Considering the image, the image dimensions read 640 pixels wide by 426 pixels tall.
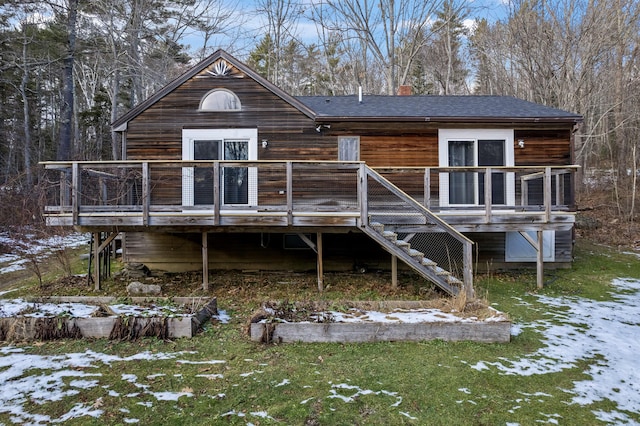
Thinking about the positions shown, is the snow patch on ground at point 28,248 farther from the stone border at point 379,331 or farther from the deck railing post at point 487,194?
the deck railing post at point 487,194

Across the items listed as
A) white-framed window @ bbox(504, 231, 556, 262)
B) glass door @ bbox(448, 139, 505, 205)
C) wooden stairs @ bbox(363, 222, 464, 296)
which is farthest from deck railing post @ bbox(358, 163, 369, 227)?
white-framed window @ bbox(504, 231, 556, 262)

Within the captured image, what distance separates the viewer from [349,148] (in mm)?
10258

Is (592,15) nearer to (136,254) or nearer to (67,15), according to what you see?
(136,254)

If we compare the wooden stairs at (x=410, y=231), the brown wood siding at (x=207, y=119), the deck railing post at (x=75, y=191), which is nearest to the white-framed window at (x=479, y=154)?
the wooden stairs at (x=410, y=231)

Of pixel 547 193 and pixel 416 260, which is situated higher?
pixel 547 193

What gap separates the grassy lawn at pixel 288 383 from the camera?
12.1 ft

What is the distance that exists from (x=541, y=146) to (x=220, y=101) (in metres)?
8.23

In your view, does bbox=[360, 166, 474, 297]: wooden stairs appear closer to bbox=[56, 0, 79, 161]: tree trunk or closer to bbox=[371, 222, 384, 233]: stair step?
bbox=[371, 222, 384, 233]: stair step

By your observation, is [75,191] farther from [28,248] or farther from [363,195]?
[28,248]

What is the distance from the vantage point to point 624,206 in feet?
61.0

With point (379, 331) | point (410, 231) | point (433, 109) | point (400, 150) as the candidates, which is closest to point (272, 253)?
point (410, 231)

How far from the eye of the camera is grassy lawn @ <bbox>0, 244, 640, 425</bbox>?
3.70 meters

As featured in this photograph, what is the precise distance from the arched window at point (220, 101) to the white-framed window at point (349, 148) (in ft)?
8.83

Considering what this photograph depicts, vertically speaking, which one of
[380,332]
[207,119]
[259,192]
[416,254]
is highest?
[207,119]
